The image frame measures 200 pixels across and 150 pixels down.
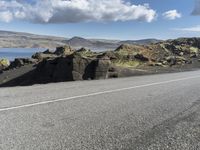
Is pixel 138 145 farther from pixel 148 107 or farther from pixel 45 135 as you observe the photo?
pixel 148 107

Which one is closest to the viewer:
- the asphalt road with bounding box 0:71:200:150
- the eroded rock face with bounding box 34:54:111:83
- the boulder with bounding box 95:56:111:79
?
the asphalt road with bounding box 0:71:200:150

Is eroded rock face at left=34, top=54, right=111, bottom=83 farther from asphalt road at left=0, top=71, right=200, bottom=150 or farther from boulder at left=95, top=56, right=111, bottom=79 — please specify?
asphalt road at left=0, top=71, right=200, bottom=150

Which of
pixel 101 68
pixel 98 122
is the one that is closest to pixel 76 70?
pixel 101 68

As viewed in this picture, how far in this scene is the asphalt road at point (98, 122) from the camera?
19.6ft

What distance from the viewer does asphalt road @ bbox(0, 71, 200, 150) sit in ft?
19.6

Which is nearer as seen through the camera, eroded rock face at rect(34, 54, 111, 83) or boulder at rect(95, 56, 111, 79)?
eroded rock face at rect(34, 54, 111, 83)

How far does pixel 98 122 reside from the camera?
7.53m

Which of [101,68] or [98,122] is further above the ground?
[98,122]

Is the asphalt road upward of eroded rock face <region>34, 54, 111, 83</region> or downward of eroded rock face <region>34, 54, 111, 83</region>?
upward

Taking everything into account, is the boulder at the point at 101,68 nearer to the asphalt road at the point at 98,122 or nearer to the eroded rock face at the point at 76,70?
the eroded rock face at the point at 76,70

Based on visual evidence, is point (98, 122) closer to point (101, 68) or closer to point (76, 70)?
point (76, 70)

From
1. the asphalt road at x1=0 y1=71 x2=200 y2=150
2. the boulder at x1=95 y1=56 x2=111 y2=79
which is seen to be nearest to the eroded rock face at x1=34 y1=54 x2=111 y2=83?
the boulder at x1=95 y1=56 x2=111 y2=79

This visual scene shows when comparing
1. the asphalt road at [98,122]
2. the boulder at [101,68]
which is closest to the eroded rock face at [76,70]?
the boulder at [101,68]

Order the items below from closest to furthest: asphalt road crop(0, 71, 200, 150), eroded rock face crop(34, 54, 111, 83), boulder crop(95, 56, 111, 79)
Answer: asphalt road crop(0, 71, 200, 150) → eroded rock face crop(34, 54, 111, 83) → boulder crop(95, 56, 111, 79)
